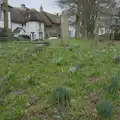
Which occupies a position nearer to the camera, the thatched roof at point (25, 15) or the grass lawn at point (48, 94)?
the grass lawn at point (48, 94)

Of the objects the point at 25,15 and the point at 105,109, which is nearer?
the point at 105,109

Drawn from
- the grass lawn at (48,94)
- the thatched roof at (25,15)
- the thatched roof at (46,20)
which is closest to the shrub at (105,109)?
the grass lawn at (48,94)

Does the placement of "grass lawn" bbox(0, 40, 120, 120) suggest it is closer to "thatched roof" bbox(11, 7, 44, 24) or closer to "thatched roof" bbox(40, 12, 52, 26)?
"thatched roof" bbox(11, 7, 44, 24)

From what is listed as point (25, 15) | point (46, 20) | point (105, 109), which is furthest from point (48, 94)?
point (46, 20)

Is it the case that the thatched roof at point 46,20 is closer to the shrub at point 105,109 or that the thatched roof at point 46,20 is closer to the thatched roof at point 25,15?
the thatched roof at point 25,15

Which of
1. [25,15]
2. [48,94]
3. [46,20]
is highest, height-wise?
[25,15]

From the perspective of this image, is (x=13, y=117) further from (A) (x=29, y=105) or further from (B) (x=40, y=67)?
(B) (x=40, y=67)

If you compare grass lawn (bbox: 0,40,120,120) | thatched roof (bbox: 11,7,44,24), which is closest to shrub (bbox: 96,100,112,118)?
grass lawn (bbox: 0,40,120,120)

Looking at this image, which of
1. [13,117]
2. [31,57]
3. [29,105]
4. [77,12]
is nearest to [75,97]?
[29,105]

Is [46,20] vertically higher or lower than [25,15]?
lower

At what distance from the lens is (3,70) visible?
4.37 m

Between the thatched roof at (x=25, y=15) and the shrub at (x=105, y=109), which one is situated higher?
the thatched roof at (x=25, y=15)

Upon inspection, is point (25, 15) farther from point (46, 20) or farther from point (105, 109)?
point (105, 109)

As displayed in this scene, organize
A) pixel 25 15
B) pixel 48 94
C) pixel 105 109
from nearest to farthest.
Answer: pixel 105 109 < pixel 48 94 < pixel 25 15
